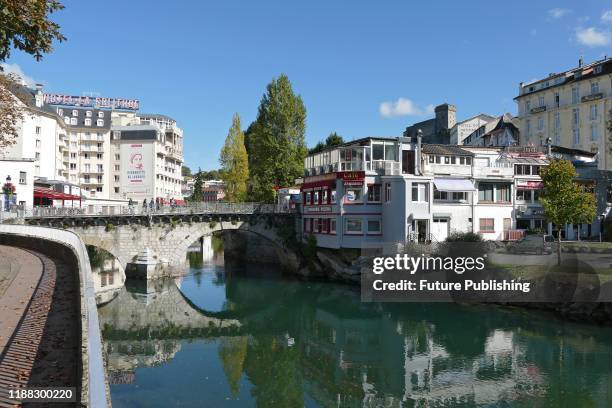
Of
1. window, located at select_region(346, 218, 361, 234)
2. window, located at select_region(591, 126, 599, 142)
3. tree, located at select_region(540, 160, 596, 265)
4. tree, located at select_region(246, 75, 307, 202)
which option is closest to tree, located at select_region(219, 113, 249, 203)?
tree, located at select_region(246, 75, 307, 202)

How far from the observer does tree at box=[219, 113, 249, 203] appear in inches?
2729

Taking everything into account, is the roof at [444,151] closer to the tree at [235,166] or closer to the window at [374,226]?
the window at [374,226]

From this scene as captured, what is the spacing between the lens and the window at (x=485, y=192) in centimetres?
4609

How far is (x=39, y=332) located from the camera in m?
12.5

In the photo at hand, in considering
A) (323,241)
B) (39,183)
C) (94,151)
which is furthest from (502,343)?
(94,151)

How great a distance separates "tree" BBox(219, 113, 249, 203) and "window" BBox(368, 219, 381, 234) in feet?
99.4

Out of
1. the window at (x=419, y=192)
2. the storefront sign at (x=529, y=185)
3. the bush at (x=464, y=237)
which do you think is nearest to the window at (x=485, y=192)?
the storefront sign at (x=529, y=185)

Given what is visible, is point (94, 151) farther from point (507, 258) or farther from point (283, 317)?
point (507, 258)

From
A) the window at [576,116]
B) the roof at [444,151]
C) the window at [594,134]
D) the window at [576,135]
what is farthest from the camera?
the window at [576,135]

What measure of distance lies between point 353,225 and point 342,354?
18265mm

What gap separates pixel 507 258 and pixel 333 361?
689 inches

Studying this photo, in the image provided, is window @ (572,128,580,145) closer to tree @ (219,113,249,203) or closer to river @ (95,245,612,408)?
river @ (95,245,612,408)

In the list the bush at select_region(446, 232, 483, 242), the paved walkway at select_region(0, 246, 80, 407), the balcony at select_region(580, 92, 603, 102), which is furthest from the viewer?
the balcony at select_region(580, 92, 603, 102)

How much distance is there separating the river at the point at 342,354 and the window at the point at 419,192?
963cm
